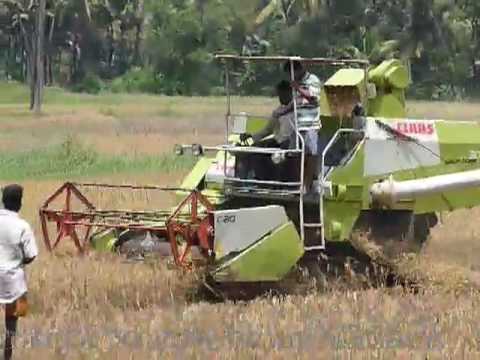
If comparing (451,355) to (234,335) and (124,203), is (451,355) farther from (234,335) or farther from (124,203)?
(124,203)

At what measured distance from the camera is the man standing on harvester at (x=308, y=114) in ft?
37.7

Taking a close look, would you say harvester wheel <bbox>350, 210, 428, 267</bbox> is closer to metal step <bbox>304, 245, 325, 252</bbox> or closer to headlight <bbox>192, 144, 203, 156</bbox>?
metal step <bbox>304, 245, 325, 252</bbox>

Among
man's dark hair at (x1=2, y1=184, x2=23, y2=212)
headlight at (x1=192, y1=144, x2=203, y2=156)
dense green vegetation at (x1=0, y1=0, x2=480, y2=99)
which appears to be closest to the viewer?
man's dark hair at (x1=2, y1=184, x2=23, y2=212)

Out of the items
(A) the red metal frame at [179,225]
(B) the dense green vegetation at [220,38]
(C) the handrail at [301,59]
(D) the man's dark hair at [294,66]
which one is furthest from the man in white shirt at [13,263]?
(B) the dense green vegetation at [220,38]

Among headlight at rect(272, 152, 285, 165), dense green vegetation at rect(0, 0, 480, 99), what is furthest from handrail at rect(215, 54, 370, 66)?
dense green vegetation at rect(0, 0, 480, 99)

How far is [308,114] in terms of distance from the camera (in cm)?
1156

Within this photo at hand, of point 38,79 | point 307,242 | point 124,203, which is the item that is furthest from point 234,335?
point 38,79

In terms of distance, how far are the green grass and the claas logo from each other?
38.8 feet

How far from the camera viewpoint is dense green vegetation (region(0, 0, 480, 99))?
6016 cm

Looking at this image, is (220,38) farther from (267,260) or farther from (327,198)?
(267,260)

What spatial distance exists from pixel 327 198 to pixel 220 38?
57572 mm

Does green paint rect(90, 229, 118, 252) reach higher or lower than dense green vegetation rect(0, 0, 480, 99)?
lower

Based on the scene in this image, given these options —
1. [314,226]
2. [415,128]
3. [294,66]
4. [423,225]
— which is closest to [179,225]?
[314,226]

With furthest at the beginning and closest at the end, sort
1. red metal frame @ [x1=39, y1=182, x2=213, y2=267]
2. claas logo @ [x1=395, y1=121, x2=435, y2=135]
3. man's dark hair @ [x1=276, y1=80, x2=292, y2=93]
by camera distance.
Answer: claas logo @ [x1=395, y1=121, x2=435, y2=135]
man's dark hair @ [x1=276, y1=80, x2=292, y2=93]
red metal frame @ [x1=39, y1=182, x2=213, y2=267]
